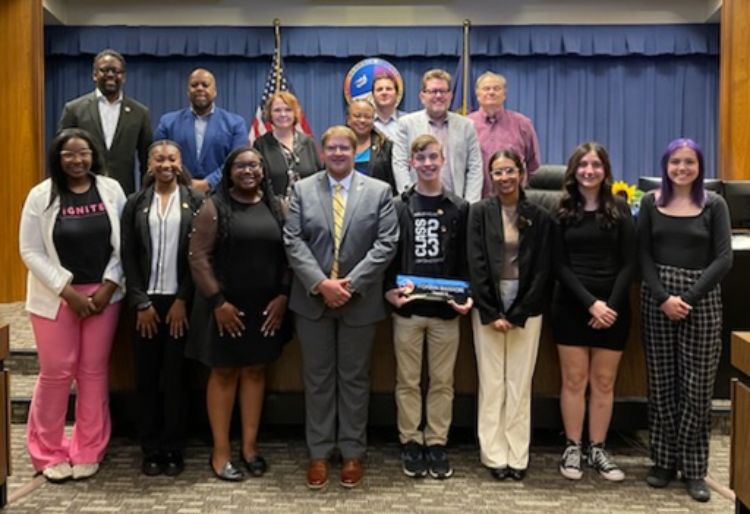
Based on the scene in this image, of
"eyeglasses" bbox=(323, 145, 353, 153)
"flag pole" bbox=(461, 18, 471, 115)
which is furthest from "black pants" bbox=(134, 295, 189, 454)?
"flag pole" bbox=(461, 18, 471, 115)

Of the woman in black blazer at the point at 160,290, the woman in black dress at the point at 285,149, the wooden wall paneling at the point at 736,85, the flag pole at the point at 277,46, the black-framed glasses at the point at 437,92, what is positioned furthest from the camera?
the flag pole at the point at 277,46

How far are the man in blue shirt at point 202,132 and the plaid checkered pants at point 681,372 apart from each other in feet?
8.41

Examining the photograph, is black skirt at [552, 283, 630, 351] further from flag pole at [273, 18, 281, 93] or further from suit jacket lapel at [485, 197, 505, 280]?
flag pole at [273, 18, 281, 93]

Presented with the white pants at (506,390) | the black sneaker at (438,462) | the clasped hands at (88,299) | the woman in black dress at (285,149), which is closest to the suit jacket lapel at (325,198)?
the woman in black dress at (285,149)

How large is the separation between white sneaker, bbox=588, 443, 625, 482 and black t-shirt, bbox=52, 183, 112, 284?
7.92 ft

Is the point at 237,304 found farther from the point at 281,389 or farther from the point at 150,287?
the point at 281,389

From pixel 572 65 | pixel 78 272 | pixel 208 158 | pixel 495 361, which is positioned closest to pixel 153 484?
pixel 78 272

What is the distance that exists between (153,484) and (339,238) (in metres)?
1.39

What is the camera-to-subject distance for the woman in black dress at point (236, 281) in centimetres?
318

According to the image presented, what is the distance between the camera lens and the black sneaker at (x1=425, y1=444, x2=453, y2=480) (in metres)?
3.39

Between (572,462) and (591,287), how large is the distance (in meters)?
0.83

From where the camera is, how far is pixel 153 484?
331 centimetres

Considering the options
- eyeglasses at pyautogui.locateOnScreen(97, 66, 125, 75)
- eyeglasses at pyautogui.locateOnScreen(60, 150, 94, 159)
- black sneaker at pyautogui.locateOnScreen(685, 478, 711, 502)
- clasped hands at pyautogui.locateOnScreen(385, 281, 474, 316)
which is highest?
eyeglasses at pyautogui.locateOnScreen(97, 66, 125, 75)

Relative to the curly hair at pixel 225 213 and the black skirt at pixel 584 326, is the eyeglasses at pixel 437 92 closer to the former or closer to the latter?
the curly hair at pixel 225 213
